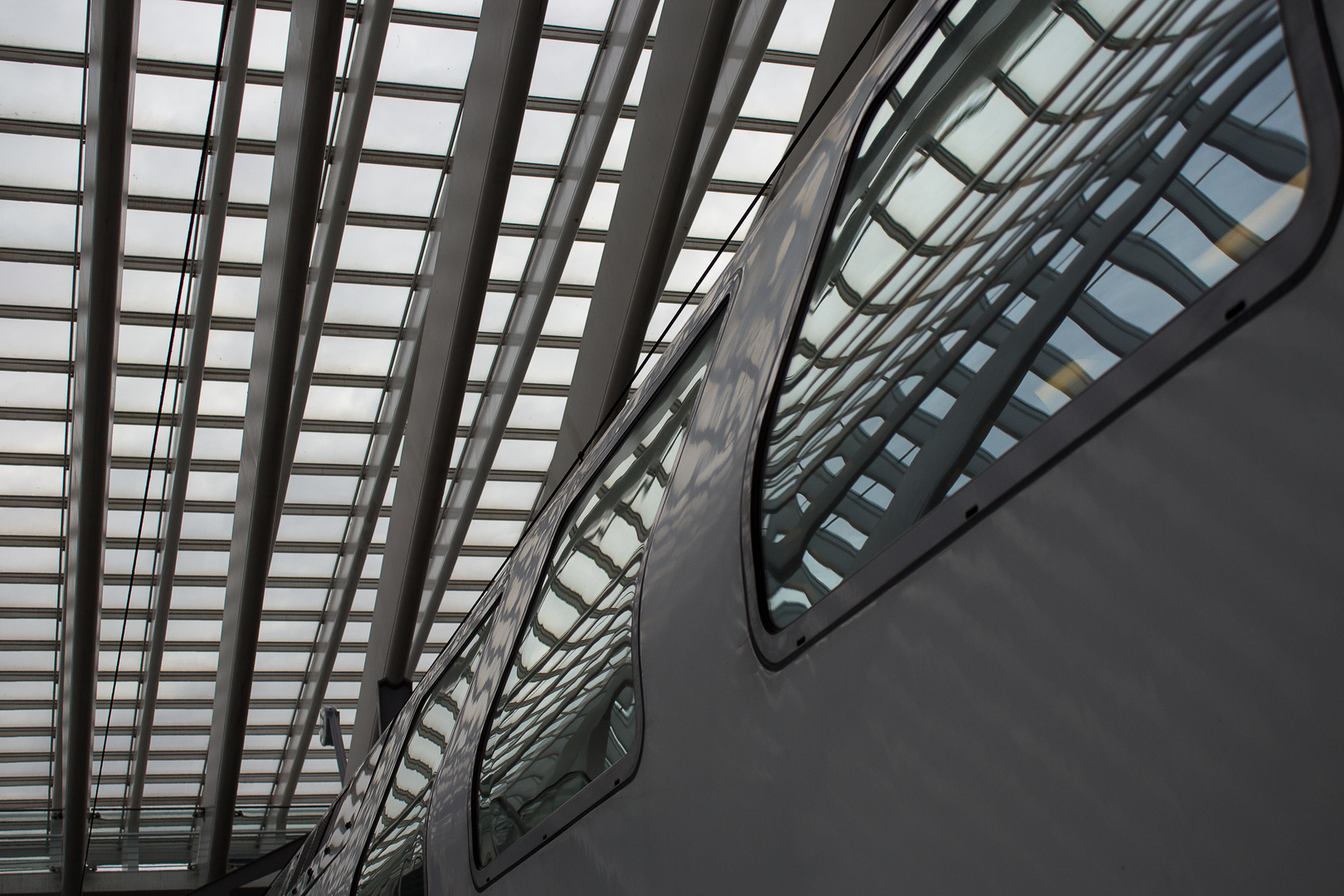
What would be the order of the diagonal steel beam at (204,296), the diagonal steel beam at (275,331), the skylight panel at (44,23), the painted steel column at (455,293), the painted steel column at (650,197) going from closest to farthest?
the diagonal steel beam at (275,331), the painted steel column at (650,197), the painted steel column at (455,293), the diagonal steel beam at (204,296), the skylight panel at (44,23)

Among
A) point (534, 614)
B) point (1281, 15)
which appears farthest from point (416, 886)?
point (1281, 15)

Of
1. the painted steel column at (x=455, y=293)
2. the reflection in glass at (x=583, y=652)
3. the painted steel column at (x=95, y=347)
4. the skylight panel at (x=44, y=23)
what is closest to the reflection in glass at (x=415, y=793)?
the reflection in glass at (x=583, y=652)

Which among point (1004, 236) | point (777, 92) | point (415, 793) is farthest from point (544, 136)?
point (1004, 236)

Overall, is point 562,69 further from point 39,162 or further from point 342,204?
point 39,162

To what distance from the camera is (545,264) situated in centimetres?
1770

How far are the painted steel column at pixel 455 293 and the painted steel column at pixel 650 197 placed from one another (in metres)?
1.56

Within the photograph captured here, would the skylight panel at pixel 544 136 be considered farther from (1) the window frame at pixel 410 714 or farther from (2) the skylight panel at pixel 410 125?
(1) the window frame at pixel 410 714

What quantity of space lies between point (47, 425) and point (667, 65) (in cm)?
1518

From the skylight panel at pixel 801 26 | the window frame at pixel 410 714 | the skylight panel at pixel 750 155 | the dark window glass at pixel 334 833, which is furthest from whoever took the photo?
the skylight panel at pixel 750 155

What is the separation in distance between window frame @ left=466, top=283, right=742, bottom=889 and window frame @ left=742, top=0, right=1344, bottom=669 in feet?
1.69

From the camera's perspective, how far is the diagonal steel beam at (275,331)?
11812 millimetres

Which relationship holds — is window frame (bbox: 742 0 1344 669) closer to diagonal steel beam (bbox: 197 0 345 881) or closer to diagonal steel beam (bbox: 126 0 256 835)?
diagonal steel beam (bbox: 197 0 345 881)

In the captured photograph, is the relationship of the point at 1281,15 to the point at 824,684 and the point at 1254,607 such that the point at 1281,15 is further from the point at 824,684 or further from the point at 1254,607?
the point at 824,684

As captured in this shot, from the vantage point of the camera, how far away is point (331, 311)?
20.3 m
